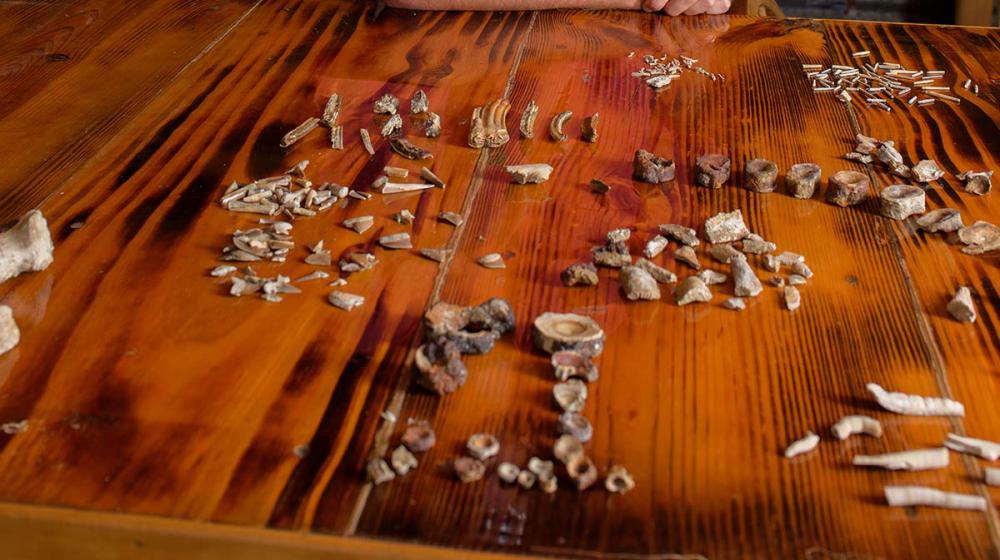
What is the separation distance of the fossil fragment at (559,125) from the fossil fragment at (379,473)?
87cm

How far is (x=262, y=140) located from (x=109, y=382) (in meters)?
0.68

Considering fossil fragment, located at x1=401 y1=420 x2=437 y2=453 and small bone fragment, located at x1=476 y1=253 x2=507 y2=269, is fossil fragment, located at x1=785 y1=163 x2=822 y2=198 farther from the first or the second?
fossil fragment, located at x1=401 y1=420 x2=437 y2=453

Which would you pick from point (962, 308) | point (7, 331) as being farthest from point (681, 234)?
point (7, 331)

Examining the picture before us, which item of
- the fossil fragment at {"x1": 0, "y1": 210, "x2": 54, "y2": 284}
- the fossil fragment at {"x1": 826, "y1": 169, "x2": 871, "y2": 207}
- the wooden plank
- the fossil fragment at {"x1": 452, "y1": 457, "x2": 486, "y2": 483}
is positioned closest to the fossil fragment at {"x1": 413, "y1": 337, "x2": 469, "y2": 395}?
the wooden plank

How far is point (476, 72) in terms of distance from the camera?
1999mm

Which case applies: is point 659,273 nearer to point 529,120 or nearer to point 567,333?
point 567,333

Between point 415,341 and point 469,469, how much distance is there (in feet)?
0.84

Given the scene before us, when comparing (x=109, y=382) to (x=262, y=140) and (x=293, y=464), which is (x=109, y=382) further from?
(x=262, y=140)

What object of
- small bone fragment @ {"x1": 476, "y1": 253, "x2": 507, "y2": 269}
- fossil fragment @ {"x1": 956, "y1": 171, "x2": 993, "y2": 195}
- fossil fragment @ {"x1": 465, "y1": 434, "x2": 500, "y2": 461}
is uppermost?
fossil fragment @ {"x1": 465, "y1": 434, "x2": 500, "y2": 461}

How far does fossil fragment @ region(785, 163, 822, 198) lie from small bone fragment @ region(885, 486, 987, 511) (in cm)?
65

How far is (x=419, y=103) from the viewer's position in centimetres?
183

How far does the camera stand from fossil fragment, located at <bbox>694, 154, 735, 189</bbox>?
158 cm

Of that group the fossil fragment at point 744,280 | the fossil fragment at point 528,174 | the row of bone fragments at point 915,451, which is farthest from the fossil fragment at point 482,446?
the fossil fragment at point 528,174

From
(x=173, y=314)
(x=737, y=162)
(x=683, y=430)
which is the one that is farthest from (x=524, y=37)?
(x=683, y=430)
